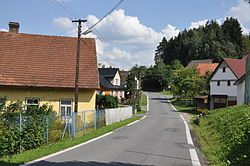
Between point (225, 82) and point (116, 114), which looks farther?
point (225, 82)

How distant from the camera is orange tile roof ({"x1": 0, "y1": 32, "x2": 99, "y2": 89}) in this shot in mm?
29219

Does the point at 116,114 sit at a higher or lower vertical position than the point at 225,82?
lower

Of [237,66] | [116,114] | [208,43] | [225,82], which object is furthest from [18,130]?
[208,43]

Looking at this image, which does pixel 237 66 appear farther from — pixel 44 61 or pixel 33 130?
pixel 33 130

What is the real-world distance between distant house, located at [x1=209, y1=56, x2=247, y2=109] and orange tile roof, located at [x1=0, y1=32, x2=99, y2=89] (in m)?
31.2

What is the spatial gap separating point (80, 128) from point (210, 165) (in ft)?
36.1

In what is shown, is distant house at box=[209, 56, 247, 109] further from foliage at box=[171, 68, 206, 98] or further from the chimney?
the chimney

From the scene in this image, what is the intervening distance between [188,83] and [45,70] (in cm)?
4689

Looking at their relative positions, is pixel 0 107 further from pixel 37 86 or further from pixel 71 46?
pixel 71 46

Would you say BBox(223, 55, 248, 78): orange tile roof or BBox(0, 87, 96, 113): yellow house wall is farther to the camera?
BBox(223, 55, 248, 78): orange tile roof

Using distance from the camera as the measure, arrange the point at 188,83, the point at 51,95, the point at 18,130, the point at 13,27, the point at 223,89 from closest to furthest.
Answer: the point at 18,130
the point at 51,95
the point at 13,27
the point at 223,89
the point at 188,83

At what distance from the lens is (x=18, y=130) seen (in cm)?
1426

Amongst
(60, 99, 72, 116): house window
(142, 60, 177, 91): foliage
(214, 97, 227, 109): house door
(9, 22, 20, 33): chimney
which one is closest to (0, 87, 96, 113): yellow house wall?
(60, 99, 72, 116): house window

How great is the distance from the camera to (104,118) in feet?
93.8
